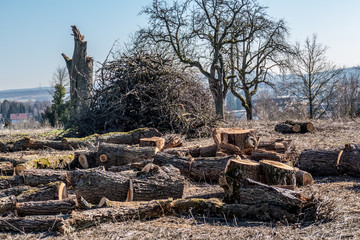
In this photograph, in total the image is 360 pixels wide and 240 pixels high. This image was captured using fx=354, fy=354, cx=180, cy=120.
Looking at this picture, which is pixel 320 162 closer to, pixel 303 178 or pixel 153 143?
pixel 303 178

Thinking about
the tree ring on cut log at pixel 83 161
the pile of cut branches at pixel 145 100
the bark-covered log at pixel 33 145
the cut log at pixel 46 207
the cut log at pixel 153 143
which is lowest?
the cut log at pixel 46 207

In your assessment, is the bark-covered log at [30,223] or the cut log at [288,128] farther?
the cut log at [288,128]

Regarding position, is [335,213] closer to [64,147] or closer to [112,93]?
[64,147]

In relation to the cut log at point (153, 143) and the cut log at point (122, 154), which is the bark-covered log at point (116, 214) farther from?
the cut log at point (153, 143)

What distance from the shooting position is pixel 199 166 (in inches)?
221

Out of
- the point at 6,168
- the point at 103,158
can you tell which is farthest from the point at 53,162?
the point at 103,158

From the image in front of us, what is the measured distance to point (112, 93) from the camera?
10664 millimetres

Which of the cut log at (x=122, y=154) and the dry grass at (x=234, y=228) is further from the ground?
the cut log at (x=122, y=154)

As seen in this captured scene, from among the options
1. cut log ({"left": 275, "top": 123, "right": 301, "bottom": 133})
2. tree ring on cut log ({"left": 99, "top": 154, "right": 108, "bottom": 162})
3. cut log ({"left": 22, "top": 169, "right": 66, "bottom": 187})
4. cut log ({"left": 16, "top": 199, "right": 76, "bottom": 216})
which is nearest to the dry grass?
cut log ({"left": 16, "top": 199, "right": 76, "bottom": 216})

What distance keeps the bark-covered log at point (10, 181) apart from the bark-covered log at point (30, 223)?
1.54 m

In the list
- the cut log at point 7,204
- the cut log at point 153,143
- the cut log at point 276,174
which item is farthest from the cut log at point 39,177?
the cut log at point 276,174

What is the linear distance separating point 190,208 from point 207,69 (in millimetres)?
16936

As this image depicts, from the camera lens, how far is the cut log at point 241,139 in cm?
663

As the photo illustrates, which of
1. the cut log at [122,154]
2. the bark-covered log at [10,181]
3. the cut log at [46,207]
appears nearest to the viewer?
the cut log at [46,207]
